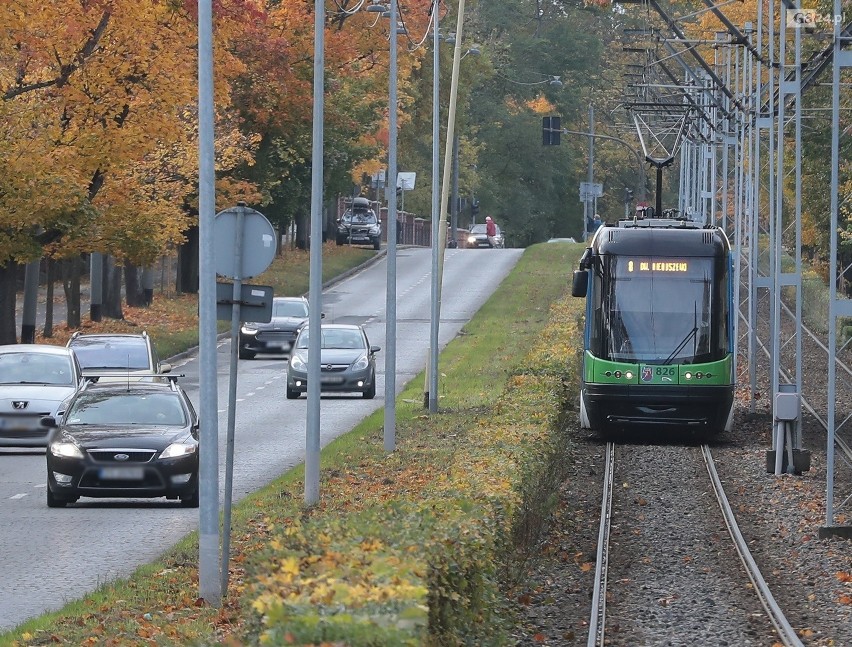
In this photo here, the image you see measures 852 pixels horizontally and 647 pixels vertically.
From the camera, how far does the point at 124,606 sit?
13.1 metres

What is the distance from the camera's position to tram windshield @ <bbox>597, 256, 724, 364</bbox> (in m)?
25.8

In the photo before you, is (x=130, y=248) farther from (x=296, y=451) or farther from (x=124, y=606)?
(x=124, y=606)

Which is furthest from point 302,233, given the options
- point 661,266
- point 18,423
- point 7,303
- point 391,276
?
point 391,276

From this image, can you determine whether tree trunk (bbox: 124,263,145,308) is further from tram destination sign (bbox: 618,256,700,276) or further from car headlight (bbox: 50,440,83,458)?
car headlight (bbox: 50,440,83,458)

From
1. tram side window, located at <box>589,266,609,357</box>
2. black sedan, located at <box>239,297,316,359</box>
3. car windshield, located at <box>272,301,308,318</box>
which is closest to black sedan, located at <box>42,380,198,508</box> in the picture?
tram side window, located at <box>589,266,609,357</box>

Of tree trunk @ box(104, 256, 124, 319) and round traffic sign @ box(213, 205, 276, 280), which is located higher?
round traffic sign @ box(213, 205, 276, 280)

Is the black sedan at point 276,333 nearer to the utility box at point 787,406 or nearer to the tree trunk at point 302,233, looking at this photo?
the utility box at point 787,406

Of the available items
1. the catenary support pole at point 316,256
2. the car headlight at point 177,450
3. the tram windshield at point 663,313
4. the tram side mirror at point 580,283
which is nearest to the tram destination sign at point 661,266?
the tram windshield at point 663,313

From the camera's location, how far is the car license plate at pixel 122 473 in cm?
1981

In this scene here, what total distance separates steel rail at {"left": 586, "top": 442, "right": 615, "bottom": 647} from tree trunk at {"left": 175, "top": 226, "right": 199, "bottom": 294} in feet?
122

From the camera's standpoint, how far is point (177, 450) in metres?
19.8

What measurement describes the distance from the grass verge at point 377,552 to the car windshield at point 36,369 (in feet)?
15.3

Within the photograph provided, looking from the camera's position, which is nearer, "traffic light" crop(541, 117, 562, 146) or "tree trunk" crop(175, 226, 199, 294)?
"tree trunk" crop(175, 226, 199, 294)

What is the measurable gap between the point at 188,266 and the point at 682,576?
151 ft
